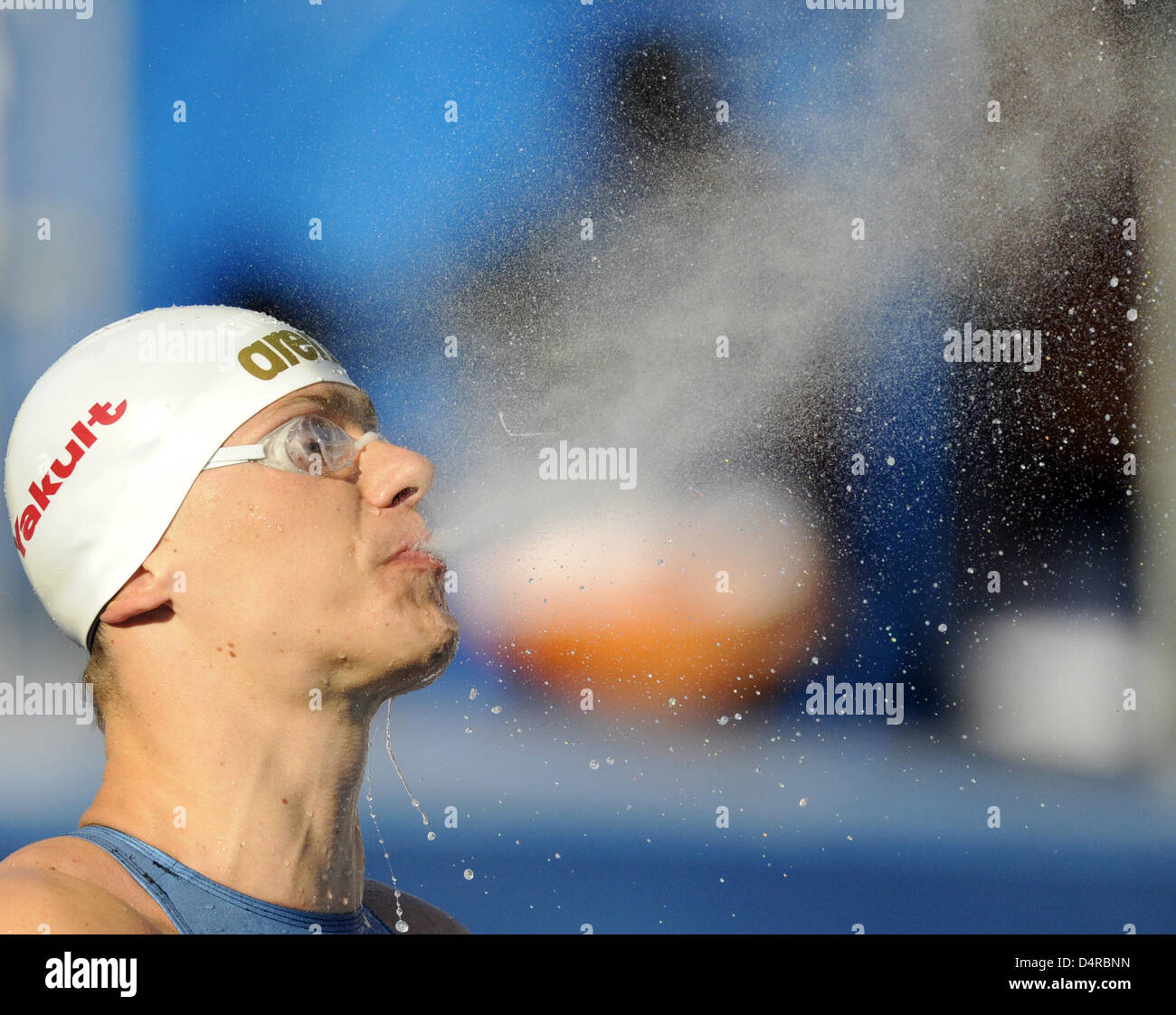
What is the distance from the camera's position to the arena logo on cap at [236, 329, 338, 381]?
2340 millimetres

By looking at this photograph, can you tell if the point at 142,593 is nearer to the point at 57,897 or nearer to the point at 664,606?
the point at 57,897

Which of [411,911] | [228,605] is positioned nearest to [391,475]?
[228,605]

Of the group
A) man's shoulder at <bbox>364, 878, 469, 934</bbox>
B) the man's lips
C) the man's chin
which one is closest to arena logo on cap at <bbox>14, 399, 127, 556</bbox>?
the man's lips

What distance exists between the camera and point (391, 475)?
2.33 m

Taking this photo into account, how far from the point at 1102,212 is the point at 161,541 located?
358cm

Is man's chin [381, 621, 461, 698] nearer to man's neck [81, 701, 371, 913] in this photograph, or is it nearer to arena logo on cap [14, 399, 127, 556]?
man's neck [81, 701, 371, 913]

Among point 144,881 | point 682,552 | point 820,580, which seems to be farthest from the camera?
point 820,580

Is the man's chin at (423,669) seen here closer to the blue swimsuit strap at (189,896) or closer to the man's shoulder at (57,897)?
the blue swimsuit strap at (189,896)

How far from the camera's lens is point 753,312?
4.31m

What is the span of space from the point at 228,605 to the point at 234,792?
14.3 inches

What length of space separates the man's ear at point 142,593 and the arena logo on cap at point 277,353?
441 mm

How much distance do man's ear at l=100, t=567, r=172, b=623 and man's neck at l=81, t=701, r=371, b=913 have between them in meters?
0.21

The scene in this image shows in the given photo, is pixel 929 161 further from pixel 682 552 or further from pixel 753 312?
pixel 682 552

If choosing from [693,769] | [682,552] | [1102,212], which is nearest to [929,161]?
[1102,212]
